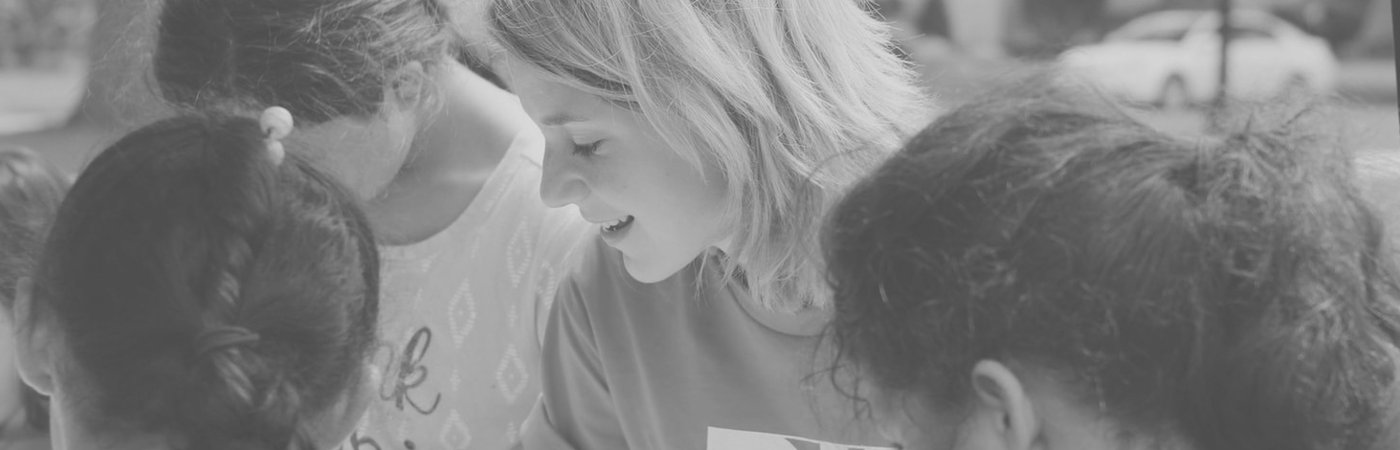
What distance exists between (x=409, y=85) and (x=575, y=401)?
1.40 feet

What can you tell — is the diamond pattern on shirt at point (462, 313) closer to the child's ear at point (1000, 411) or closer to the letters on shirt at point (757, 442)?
the letters on shirt at point (757, 442)

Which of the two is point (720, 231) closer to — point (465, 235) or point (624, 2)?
point (624, 2)

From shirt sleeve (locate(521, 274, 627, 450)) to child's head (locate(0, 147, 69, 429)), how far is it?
0.59 meters

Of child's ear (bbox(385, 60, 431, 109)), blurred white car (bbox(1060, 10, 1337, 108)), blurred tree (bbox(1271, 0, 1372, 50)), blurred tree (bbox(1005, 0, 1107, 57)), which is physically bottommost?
blurred tree (bbox(1005, 0, 1107, 57))

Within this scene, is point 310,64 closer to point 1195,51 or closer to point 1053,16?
point 1195,51

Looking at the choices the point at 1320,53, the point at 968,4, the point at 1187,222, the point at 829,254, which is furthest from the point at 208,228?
the point at 968,4

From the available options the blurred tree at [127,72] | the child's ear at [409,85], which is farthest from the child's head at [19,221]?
the child's ear at [409,85]

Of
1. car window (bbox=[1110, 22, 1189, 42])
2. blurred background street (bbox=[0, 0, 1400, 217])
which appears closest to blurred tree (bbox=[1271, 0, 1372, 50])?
blurred background street (bbox=[0, 0, 1400, 217])

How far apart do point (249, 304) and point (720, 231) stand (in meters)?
0.54

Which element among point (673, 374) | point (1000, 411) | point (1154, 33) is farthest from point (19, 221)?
point (1154, 33)

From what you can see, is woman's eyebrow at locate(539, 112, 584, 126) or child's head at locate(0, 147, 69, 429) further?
child's head at locate(0, 147, 69, 429)

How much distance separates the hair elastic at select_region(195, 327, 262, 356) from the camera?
110 cm

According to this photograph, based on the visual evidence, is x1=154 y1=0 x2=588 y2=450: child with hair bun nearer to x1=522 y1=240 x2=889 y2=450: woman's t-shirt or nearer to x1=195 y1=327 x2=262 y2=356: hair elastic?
x1=522 y1=240 x2=889 y2=450: woman's t-shirt

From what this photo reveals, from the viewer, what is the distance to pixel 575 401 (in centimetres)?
171
